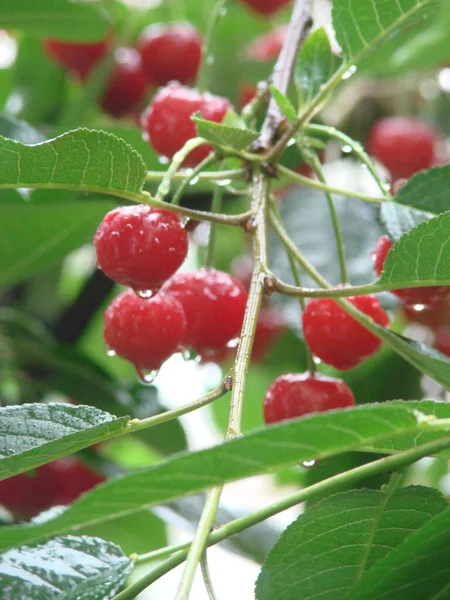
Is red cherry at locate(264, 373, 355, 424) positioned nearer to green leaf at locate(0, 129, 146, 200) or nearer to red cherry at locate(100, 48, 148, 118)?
green leaf at locate(0, 129, 146, 200)

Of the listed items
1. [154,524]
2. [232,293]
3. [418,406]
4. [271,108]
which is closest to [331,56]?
[271,108]

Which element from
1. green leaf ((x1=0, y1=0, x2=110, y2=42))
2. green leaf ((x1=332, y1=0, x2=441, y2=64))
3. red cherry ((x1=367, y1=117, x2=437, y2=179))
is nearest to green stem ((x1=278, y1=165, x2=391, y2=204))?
green leaf ((x1=332, y1=0, x2=441, y2=64))

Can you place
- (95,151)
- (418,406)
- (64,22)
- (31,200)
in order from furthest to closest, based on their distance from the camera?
(64,22) < (31,200) < (95,151) < (418,406)

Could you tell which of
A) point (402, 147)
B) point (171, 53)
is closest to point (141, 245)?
point (171, 53)

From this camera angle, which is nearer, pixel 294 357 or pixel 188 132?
pixel 188 132

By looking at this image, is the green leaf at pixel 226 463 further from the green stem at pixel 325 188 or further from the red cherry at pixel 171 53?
the red cherry at pixel 171 53

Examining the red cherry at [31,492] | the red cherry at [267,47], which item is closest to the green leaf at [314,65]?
the red cherry at [267,47]

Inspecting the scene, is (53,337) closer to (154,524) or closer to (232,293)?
(154,524)

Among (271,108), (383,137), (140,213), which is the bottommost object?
(140,213)
